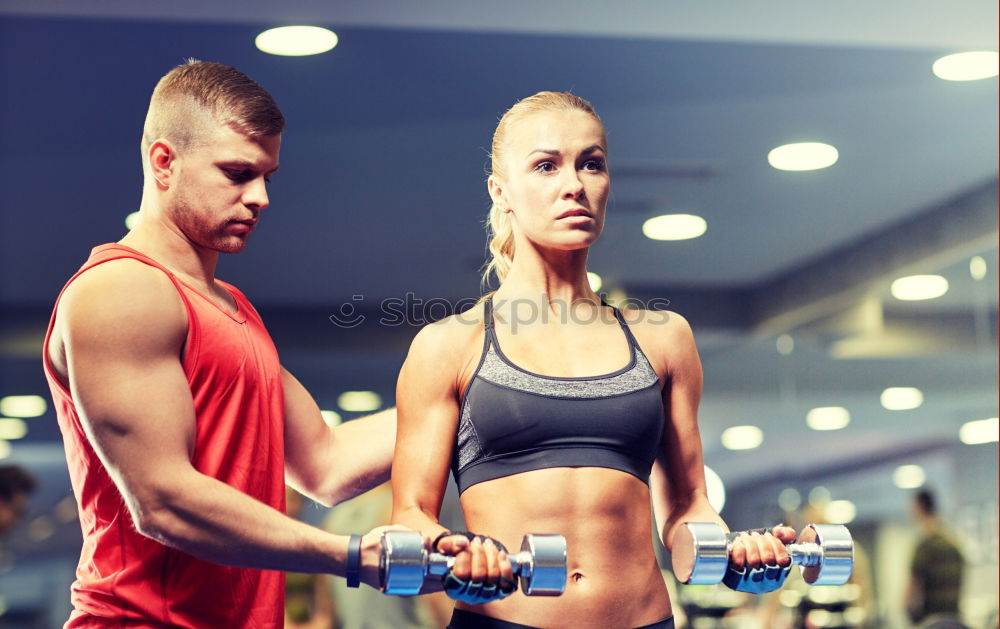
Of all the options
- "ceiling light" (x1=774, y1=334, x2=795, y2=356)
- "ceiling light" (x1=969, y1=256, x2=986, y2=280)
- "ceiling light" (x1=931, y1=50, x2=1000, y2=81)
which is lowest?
"ceiling light" (x1=774, y1=334, x2=795, y2=356)

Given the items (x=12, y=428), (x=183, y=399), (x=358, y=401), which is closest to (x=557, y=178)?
(x=183, y=399)

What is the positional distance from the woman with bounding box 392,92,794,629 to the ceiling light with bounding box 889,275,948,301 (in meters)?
2.59

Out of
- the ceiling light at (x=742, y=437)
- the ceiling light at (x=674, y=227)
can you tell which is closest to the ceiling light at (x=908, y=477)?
the ceiling light at (x=742, y=437)

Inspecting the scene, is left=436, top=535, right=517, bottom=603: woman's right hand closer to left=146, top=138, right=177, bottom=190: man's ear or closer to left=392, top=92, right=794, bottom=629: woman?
left=392, top=92, right=794, bottom=629: woman

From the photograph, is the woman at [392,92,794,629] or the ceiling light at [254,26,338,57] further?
the ceiling light at [254,26,338,57]

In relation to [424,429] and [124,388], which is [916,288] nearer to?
[424,429]

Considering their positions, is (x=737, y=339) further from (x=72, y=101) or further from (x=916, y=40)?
(x=72, y=101)

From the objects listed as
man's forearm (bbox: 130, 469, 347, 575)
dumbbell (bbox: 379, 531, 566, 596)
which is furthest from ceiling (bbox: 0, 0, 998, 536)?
dumbbell (bbox: 379, 531, 566, 596)

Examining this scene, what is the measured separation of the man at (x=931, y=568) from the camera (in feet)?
12.3

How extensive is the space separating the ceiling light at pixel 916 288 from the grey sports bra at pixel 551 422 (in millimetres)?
2758

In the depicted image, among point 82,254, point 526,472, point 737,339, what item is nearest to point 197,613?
point 526,472

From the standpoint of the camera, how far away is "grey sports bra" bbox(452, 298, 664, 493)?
1.46 metres

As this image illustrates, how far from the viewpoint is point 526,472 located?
1.46 metres

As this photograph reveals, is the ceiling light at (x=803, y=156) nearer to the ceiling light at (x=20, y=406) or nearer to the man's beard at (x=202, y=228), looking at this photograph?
the ceiling light at (x=20, y=406)
